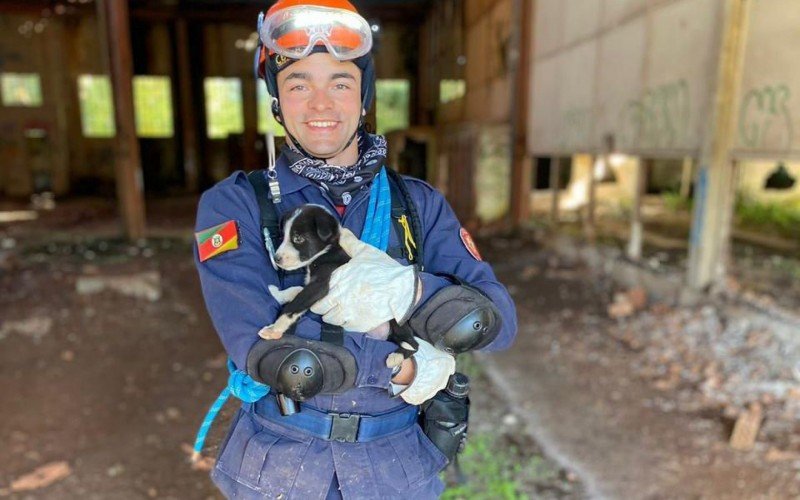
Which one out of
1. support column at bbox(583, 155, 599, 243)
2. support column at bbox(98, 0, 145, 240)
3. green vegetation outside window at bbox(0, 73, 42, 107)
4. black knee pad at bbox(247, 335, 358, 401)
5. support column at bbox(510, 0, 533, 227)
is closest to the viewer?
black knee pad at bbox(247, 335, 358, 401)

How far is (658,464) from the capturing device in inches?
120

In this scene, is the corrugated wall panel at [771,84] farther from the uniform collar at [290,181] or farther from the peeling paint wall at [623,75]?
the uniform collar at [290,181]

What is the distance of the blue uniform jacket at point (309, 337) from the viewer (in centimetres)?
121

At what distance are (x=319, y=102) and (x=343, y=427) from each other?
76cm

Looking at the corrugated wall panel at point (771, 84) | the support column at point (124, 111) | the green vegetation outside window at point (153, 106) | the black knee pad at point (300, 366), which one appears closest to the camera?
the black knee pad at point (300, 366)

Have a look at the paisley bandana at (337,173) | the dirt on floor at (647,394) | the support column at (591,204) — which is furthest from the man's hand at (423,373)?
the support column at (591,204)

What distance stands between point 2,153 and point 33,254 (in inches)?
332

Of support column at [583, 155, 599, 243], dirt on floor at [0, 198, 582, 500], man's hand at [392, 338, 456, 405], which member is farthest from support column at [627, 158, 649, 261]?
man's hand at [392, 338, 456, 405]

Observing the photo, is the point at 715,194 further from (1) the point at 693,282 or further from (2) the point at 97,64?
(2) the point at 97,64

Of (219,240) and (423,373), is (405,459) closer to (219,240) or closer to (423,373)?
(423,373)

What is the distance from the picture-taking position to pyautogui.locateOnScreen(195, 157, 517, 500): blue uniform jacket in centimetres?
121

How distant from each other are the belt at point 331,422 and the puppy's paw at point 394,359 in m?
0.17

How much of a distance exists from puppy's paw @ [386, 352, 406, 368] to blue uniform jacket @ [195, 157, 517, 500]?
2 cm

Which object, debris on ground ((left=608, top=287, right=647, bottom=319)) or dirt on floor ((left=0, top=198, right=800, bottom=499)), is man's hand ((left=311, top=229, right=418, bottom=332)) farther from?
debris on ground ((left=608, top=287, right=647, bottom=319))
